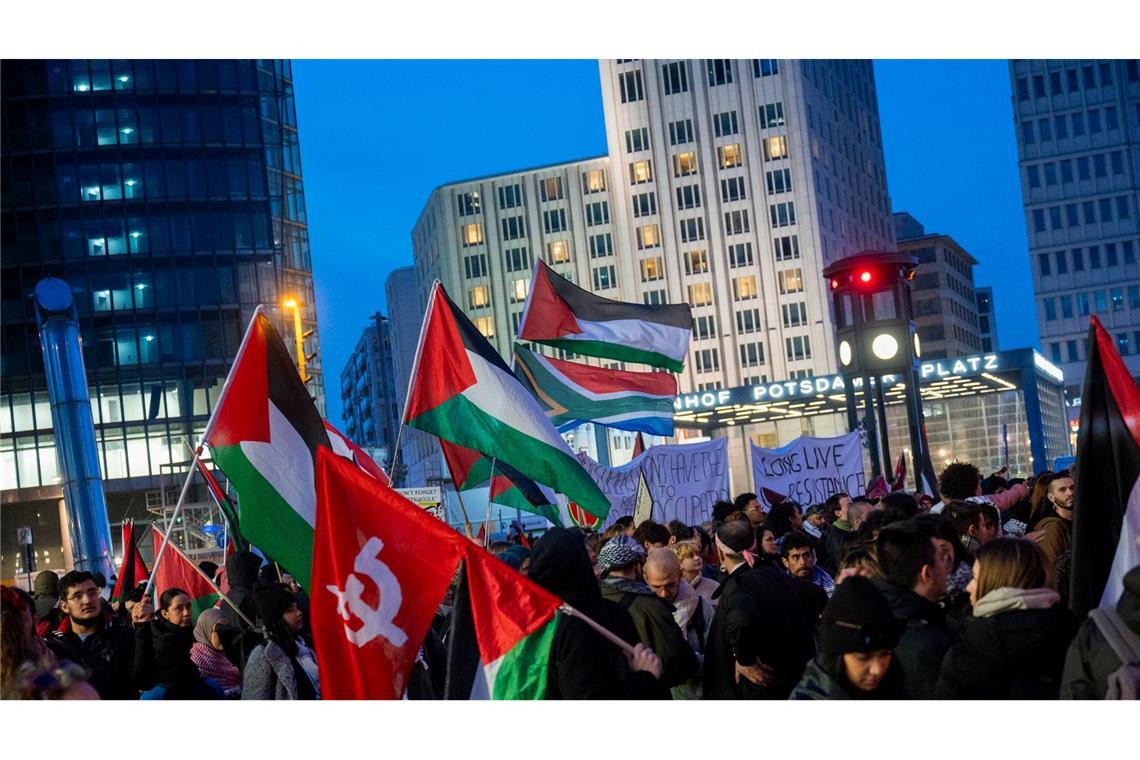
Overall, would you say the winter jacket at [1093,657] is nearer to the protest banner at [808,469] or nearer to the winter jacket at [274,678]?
the winter jacket at [274,678]

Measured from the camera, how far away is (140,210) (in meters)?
64.4

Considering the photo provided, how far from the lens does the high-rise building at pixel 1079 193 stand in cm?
11438

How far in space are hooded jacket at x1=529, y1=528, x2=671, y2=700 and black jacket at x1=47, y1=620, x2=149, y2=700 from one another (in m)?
2.91

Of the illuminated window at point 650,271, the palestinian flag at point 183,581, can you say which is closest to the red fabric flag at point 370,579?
the palestinian flag at point 183,581

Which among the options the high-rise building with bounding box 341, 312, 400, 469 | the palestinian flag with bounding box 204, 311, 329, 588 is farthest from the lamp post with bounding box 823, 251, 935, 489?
the high-rise building with bounding box 341, 312, 400, 469

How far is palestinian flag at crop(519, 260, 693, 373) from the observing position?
45.0 feet

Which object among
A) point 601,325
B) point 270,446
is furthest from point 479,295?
point 270,446

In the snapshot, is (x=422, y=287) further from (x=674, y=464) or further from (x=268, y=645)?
(x=268, y=645)

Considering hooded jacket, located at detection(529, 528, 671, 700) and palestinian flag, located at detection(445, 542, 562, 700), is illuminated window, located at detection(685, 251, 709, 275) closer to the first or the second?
palestinian flag, located at detection(445, 542, 562, 700)

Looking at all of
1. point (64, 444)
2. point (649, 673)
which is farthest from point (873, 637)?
point (64, 444)

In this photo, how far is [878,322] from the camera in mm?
19062

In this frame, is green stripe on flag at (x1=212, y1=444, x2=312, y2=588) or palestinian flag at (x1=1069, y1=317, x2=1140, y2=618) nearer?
palestinian flag at (x1=1069, y1=317, x2=1140, y2=618)

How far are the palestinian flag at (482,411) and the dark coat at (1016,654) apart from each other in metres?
4.84

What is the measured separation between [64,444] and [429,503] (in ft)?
34.1
